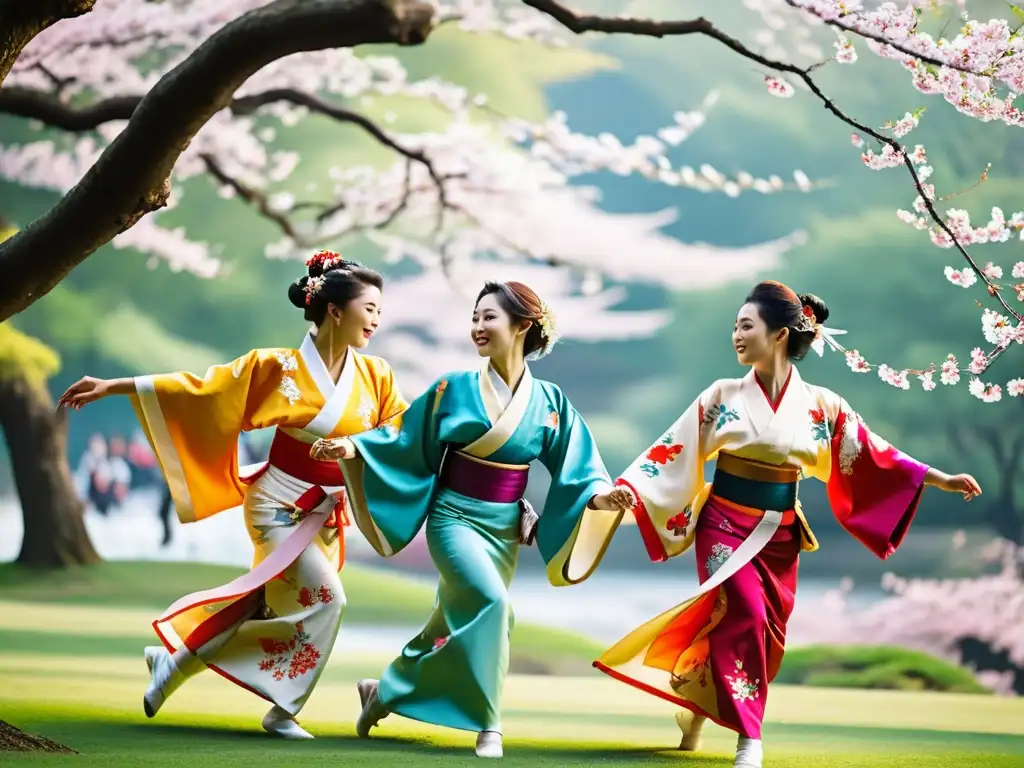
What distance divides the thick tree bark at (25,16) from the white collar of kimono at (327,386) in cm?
132

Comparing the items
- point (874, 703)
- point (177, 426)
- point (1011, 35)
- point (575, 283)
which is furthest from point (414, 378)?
point (1011, 35)

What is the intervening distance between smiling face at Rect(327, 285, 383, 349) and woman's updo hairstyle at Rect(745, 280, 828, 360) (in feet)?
4.05

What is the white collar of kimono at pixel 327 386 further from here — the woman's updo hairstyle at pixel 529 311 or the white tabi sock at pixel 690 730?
the white tabi sock at pixel 690 730

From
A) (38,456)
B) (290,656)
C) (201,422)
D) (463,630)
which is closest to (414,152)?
(38,456)

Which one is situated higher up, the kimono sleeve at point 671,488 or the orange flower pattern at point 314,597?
the kimono sleeve at point 671,488

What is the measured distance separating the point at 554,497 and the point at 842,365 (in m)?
4.06

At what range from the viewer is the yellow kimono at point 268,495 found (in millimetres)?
4070

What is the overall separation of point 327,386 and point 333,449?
1.52 feet

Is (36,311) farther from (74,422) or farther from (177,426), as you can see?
(177,426)

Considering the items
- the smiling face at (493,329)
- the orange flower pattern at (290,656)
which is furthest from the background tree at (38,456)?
the smiling face at (493,329)

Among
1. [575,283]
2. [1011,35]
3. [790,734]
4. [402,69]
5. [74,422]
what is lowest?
[790,734]

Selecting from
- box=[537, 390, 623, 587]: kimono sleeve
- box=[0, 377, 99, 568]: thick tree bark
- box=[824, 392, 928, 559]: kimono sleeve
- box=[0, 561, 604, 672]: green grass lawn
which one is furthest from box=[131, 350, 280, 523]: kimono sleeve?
box=[0, 377, 99, 568]: thick tree bark

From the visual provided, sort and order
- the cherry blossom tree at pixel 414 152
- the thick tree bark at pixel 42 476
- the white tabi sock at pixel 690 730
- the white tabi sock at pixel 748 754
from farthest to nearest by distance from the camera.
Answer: the cherry blossom tree at pixel 414 152 → the thick tree bark at pixel 42 476 → the white tabi sock at pixel 690 730 → the white tabi sock at pixel 748 754

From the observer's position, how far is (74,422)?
7895 mm
